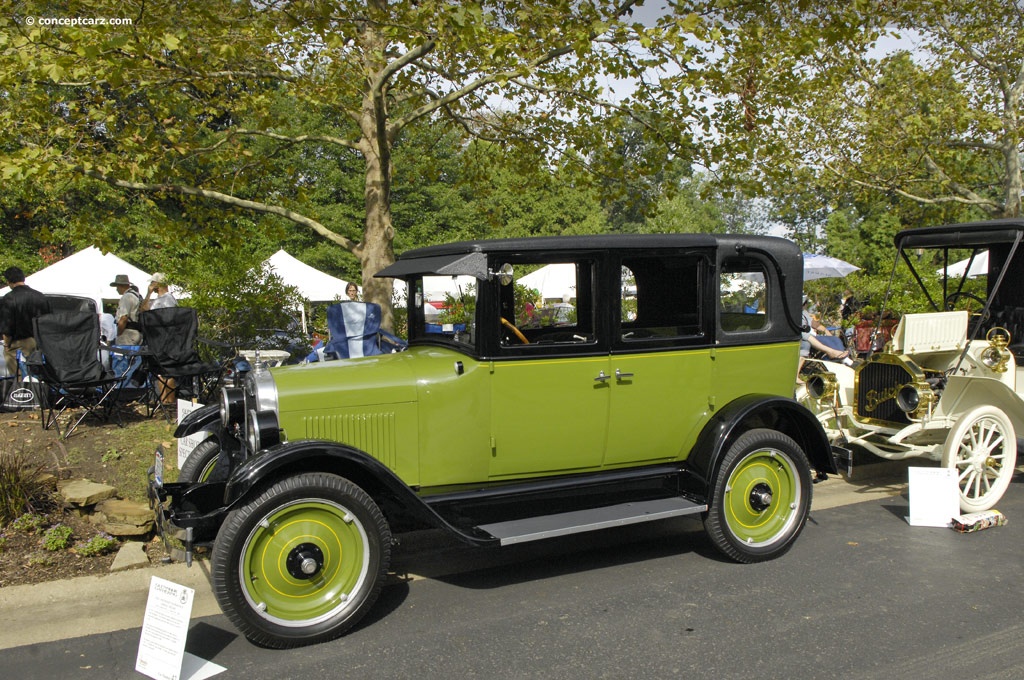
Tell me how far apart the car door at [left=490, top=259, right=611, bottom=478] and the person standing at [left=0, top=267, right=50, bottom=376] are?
667 centimetres

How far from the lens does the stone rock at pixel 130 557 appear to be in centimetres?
435

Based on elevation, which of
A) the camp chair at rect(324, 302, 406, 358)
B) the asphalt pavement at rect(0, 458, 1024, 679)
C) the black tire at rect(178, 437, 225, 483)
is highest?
the camp chair at rect(324, 302, 406, 358)

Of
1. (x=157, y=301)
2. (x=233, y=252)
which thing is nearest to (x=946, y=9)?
(x=233, y=252)

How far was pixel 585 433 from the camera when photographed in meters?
4.40

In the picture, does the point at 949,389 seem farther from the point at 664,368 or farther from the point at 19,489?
the point at 19,489

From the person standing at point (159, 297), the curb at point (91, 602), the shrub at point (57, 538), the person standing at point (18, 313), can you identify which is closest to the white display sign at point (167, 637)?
the curb at point (91, 602)

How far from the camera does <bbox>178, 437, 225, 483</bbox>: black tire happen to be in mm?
4582

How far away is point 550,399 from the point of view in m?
4.27

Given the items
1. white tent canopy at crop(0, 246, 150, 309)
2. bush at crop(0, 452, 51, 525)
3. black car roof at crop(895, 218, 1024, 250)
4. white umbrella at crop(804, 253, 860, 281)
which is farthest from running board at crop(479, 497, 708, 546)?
white umbrella at crop(804, 253, 860, 281)

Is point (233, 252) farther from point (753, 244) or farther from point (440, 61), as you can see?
point (753, 244)

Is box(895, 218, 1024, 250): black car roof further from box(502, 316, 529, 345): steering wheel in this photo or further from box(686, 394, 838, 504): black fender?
box(502, 316, 529, 345): steering wheel

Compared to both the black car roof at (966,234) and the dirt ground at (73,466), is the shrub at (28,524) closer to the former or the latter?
the dirt ground at (73,466)

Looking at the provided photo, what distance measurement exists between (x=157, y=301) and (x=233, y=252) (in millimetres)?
1098

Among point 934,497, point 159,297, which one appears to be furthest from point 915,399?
point 159,297
